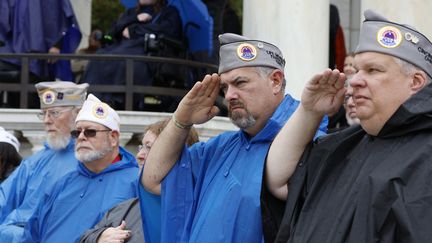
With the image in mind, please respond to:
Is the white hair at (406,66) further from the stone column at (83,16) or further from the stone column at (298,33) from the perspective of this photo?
the stone column at (83,16)

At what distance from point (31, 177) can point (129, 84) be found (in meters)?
3.73

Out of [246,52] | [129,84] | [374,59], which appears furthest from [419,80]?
[129,84]

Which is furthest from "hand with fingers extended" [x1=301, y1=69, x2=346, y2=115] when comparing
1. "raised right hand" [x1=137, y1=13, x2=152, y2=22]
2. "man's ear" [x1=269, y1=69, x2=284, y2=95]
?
"raised right hand" [x1=137, y1=13, x2=152, y2=22]

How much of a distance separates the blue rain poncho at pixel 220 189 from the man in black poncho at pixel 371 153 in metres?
0.21

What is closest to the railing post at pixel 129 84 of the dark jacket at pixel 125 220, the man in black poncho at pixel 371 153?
the dark jacket at pixel 125 220

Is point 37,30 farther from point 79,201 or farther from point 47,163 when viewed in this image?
point 79,201

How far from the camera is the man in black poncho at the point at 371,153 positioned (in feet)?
13.7

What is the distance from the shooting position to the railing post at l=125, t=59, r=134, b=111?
1216 cm

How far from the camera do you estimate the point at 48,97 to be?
910 cm

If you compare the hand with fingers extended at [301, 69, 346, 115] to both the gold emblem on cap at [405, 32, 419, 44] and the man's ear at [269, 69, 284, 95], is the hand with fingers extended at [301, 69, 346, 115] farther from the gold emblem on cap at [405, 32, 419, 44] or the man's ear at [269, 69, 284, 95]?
the man's ear at [269, 69, 284, 95]

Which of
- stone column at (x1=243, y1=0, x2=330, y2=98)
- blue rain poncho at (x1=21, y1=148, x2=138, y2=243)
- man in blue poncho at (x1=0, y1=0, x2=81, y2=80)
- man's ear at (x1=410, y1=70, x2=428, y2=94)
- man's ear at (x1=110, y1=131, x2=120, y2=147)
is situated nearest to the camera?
man's ear at (x1=410, y1=70, x2=428, y2=94)

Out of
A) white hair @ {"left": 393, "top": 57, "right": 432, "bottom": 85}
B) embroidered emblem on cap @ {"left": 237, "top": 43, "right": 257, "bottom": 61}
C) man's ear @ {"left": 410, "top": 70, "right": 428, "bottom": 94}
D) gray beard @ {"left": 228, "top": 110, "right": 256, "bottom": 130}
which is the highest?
white hair @ {"left": 393, "top": 57, "right": 432, "bottom": 85}

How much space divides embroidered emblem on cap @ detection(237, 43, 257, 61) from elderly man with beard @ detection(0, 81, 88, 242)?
3.12 m

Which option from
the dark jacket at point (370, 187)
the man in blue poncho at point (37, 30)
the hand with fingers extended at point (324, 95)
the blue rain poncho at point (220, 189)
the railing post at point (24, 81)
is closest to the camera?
the dark jacket at point (370, 187)
